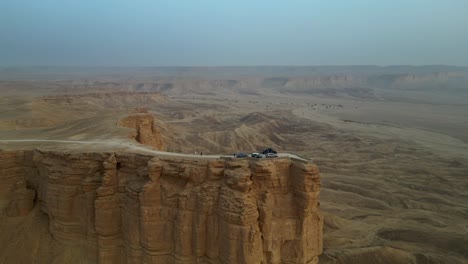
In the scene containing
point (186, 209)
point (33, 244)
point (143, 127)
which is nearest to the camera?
point (186, 209)

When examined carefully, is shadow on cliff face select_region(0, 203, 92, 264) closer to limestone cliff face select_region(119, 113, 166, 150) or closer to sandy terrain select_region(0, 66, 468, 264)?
sandy terrain select_region(0, 66, 468, 264)

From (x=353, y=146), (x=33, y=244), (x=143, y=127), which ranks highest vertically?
(x=143, y=127)

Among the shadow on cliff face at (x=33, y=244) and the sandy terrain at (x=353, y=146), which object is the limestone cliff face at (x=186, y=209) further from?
the sandy terrain at (x=353, y=146)

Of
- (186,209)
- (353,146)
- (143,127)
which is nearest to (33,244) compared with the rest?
(186,209)

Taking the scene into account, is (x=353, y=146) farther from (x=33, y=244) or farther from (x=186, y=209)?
(x=33, y=244)

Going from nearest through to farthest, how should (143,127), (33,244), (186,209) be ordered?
(186,209), (33,244), (143,127)

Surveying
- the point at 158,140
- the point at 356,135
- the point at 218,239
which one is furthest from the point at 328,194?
the point at 356,135

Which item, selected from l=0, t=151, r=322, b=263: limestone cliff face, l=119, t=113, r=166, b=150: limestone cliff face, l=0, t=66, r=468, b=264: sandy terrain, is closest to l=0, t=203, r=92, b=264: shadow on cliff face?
l=0, t=66, r=468, b=264: sandy terrain

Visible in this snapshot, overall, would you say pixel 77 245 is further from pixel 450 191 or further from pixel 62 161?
pixel 450 191

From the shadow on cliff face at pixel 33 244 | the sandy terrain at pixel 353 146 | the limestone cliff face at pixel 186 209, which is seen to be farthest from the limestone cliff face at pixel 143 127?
the limestone cliff face at pixel 186 209
